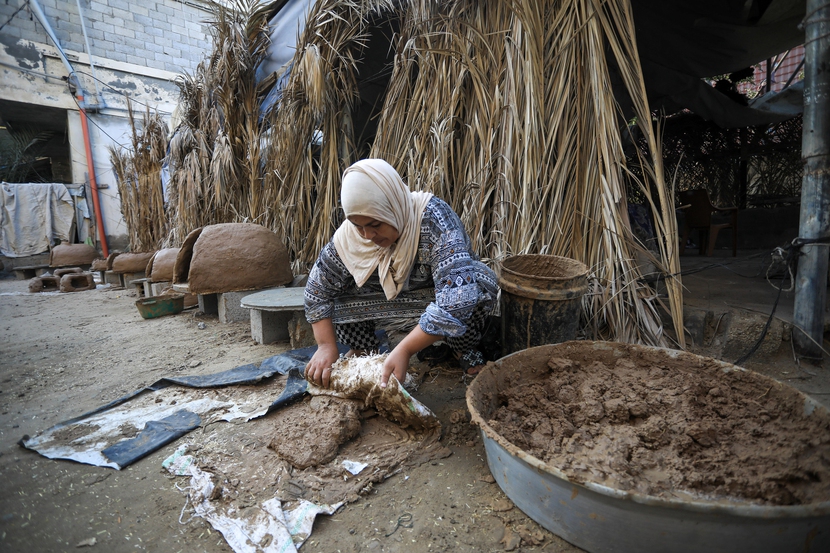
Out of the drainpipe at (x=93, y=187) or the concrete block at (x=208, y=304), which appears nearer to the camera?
the concrete block at (x=208, y=304)

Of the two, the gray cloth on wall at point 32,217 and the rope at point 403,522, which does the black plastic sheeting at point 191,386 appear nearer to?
the rope at point 403,522

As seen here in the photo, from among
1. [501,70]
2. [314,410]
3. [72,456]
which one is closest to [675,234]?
[501,70]

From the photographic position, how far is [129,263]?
18.1ft

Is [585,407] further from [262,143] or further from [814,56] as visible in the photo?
[262,143]

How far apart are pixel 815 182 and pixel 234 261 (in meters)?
3.39

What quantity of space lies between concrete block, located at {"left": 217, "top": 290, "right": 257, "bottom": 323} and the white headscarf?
1865 millimetres

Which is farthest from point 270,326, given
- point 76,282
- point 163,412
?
point 76,282

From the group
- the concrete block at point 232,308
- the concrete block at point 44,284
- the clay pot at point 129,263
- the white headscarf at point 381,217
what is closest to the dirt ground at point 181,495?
the white headscarf at point 381,217

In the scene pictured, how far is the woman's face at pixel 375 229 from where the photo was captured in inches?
57.8

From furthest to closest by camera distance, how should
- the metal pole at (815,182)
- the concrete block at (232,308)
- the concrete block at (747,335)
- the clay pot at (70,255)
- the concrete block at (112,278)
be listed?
the clay pot at (70,255), the concrete block at (112,278), the concrete block at (232,308), the concrete block at (747,335), the metal pole at (815,182)

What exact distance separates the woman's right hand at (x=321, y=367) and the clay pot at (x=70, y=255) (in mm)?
7905

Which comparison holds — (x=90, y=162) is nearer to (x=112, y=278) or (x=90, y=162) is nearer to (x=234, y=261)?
Result: (x=112, y=278)

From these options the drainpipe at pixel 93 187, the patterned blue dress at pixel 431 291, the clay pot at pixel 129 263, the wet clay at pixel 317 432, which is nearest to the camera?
the wet clay at pixel 317 432

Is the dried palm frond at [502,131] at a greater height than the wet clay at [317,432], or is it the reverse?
the dried palm frond at [502,131]
